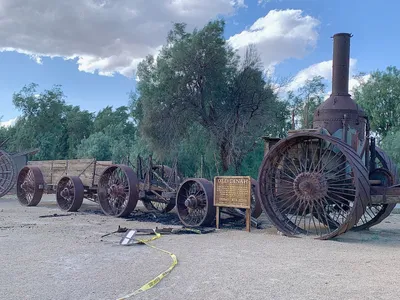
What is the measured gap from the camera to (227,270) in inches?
239

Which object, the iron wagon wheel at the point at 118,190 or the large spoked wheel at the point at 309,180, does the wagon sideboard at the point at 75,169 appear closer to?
the iron wagon wheel at the point at 118,190

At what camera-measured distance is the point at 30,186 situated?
16750mm

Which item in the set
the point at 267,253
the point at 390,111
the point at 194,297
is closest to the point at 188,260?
the point at 267,253

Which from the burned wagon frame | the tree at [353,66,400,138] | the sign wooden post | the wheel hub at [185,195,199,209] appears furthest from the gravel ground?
the tree at [353,66,400,138]

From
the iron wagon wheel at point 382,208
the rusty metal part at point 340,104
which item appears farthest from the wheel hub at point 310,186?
the iron wagon wheel at point 382,208

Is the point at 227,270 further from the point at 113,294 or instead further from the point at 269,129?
the point at 269,129

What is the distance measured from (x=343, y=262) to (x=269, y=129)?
18.4 m

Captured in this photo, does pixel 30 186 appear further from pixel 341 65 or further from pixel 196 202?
pixel 341 65

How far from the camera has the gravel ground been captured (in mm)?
5012

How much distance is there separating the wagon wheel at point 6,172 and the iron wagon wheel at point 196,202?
10.6m

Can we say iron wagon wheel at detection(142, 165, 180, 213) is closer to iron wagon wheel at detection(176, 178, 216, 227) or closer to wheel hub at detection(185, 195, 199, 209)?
iron wagon wheel at detection(176, 178, 216, 227)

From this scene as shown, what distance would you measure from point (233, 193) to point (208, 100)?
47.0 feet

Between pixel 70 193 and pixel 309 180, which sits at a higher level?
pixel 309 180

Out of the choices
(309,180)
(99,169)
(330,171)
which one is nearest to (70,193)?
(99,169)
